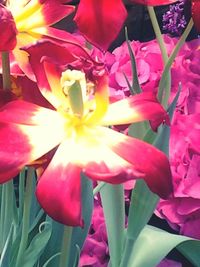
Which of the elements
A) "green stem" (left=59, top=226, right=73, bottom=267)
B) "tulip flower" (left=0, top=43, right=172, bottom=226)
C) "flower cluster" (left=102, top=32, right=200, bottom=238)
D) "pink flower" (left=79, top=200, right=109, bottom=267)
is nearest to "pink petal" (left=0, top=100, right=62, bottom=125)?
"tulip flower" (left=0, top=43, right=172, bottom=226)

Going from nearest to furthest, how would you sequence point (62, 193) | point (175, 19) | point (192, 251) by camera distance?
point (62, 193) < point (192, 251) < point (175, 19)

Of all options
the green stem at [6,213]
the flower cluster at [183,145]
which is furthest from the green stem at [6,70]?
the flower cluster at [183,145]

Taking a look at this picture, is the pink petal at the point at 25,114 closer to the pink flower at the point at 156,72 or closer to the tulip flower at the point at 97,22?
the tulip flower at the point at 97,22

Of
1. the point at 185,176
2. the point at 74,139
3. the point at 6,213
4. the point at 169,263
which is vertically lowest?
the point at 169,263

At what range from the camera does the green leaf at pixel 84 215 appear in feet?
2.19

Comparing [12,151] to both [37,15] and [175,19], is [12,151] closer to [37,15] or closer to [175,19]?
[37,15]

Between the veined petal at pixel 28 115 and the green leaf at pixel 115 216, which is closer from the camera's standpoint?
the veined petal at pixel 28 115

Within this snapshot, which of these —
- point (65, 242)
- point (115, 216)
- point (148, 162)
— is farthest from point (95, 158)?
point (115, 216)

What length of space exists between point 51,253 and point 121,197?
0.36 ft

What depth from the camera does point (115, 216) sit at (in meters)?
0.76

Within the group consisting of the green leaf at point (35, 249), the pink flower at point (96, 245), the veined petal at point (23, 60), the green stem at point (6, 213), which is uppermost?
the veined petal at point (23, 60)

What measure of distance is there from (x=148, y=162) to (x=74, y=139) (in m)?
0.07

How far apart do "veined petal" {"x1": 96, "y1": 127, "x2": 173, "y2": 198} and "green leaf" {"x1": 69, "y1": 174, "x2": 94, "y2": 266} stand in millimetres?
111

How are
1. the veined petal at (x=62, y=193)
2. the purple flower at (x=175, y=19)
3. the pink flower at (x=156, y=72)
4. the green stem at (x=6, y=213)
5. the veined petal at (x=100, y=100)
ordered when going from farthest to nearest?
the purple flower at (x=175, y=19)
the pink flower at (x=156, y=72)
the green stem at (x=6, y=213)
the veined petal at (x=100, y=100)
the veined petal at (x=62, y=193)
